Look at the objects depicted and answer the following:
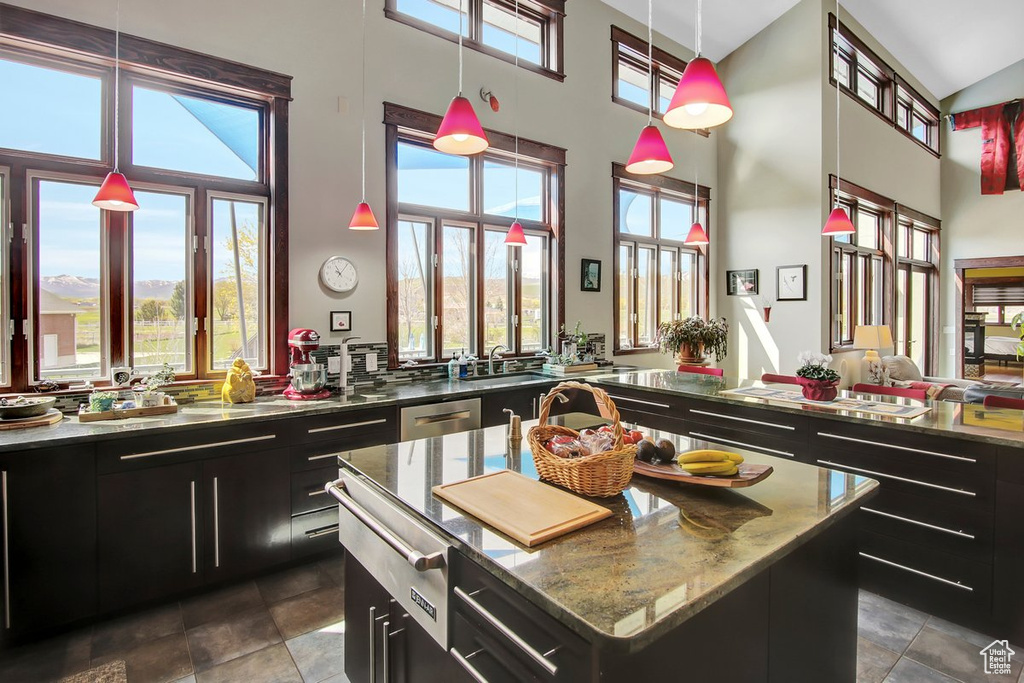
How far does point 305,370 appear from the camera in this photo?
3.41m

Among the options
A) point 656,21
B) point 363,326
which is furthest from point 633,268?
point 363,326

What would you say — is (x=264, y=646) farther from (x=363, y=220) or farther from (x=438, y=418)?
(x=363, y=220)

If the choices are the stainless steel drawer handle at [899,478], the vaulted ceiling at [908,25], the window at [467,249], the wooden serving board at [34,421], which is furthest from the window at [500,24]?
the stainless steel drawer handle at [899,478]

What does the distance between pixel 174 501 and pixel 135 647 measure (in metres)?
0.63

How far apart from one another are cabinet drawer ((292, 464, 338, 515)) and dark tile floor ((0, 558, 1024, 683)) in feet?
1.56

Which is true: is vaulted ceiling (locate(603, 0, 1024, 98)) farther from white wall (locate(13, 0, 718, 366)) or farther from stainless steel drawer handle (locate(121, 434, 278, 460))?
stainless steel drawer handle (locate(121, 434, 278, 460))

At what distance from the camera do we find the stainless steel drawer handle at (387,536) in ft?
4.11

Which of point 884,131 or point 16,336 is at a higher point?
point 884,131

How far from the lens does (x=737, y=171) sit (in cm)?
692

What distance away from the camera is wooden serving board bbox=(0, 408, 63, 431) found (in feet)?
8.01

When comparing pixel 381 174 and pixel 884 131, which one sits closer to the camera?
pixel 381 174

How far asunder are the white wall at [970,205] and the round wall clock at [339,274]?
10.2 meters

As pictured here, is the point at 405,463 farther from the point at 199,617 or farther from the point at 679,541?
the point at 199,617

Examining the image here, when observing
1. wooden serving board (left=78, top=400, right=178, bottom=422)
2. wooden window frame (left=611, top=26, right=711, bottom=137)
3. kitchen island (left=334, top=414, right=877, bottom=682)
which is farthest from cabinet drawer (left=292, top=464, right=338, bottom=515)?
wooden window frame (left=611, top=26, right=711, bottom=137)
